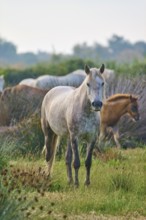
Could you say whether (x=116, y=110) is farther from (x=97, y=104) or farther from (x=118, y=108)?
(x=97, y=104)

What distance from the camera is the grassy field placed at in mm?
8336

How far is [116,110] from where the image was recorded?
66.9 feet

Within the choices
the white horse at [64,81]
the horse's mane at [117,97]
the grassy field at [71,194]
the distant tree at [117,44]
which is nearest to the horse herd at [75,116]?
the grassy field at [71,194]

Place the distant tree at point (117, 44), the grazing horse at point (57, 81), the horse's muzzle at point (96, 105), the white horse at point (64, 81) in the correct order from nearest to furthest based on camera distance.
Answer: the horse's muzzle at point (96, 105), the white horse at point (64, 81), the grazing horse at point (57, 81), the distant tree at point (117, 44)

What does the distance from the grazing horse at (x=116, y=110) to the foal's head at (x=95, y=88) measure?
739cm

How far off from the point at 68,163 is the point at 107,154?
9.81 feet

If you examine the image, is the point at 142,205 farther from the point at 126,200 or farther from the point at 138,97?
the point at 138,97

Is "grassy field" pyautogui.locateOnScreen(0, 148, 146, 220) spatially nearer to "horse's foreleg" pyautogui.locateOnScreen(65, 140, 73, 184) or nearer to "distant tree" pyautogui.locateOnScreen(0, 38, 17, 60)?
"horse's foreleg" pyautogui.locateOnScreen(65, 140, 73, 184)

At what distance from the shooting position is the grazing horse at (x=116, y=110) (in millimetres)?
19859

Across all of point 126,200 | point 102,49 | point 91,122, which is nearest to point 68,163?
point 91,122

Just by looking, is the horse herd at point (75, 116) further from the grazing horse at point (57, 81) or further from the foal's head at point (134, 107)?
the grazing horse at point (57, 81)

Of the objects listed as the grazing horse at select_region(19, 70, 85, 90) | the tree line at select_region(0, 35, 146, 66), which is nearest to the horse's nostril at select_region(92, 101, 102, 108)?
the grazing horse at select_region(19, 70, 85, 90)

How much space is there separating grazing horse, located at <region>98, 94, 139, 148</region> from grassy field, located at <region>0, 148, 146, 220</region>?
558cm

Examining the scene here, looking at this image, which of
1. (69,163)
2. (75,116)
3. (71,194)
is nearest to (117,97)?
(69,163)
